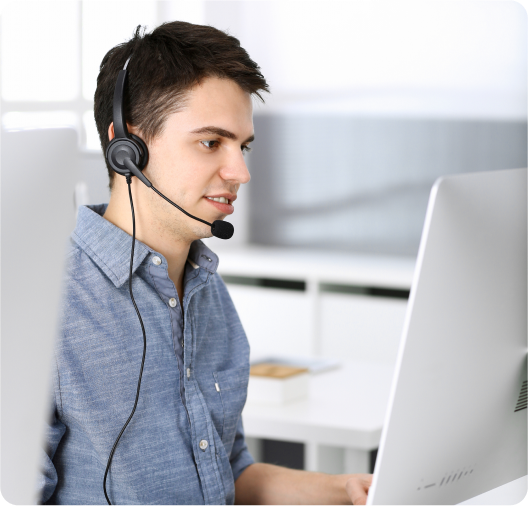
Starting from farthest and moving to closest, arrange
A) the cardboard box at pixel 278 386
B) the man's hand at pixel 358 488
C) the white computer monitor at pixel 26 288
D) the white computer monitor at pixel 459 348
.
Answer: the cardboard box at pixel 278 386 < the man's hand at pixel 358 488 < the white computer monitor at pixel 459 348 < the white computer monitor at pixel 26 288

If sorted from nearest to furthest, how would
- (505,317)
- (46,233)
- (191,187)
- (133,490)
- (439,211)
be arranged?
(46,233), (439,211), (505,317), (133,490), (191,187)

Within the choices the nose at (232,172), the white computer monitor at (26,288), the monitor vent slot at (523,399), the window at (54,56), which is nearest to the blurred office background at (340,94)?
the window at (54,56)

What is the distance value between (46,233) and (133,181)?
0.69 metres

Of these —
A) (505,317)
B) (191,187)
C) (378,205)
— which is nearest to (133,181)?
(191,187)

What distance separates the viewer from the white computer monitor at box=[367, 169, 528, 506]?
751 millimetres

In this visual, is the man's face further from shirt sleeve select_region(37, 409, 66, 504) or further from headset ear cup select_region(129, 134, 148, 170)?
shirt sleeve select_region(37, 409, 66, 504)

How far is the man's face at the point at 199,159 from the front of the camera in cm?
124

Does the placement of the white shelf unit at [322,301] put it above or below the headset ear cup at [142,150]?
below

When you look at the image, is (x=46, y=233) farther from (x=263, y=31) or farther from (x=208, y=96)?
(x=263, y=31)

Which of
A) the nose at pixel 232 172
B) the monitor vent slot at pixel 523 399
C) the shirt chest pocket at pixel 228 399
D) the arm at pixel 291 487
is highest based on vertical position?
the nose at pixel 232 172

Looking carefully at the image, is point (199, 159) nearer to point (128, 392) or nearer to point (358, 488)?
point (128, 392)

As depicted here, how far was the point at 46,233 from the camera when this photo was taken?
58cm

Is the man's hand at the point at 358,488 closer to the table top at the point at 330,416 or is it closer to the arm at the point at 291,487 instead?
the arm at the point at 291,487

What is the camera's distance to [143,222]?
4.14 feet
